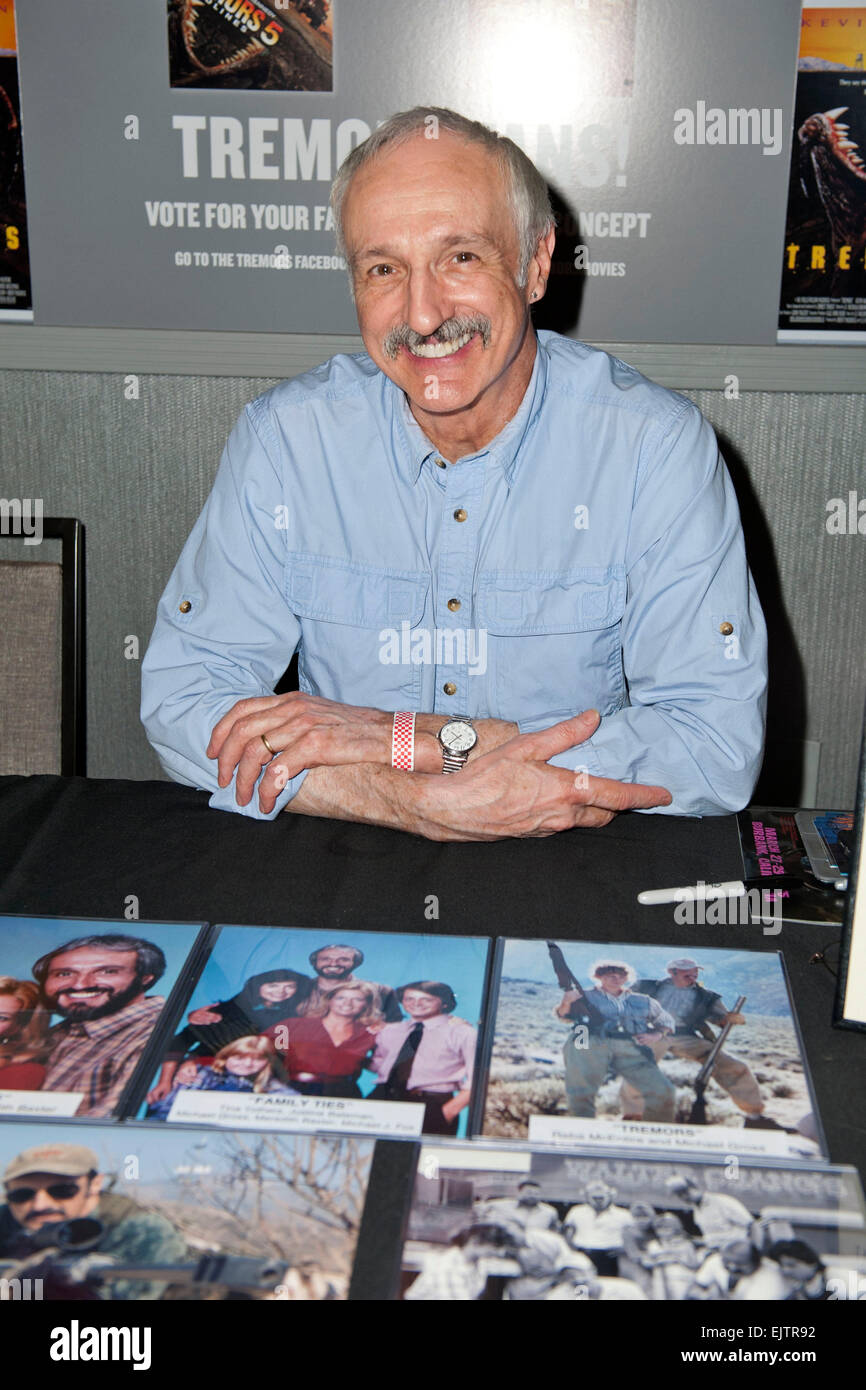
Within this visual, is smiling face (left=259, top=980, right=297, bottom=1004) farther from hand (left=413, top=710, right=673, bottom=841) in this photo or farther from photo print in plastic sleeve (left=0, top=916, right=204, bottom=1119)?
hand (left=413, top=710, right=673, bottom=841)

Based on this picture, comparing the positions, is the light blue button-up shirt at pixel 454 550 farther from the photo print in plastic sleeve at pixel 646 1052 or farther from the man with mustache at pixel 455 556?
the photo print in plastic sleeve at pixel 646 1052

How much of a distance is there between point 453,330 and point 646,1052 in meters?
1.00

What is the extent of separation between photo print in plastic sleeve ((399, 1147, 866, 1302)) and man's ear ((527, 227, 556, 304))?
1.20 meters

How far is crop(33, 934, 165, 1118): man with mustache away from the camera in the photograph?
0.91m

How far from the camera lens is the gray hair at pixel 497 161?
5.11ft

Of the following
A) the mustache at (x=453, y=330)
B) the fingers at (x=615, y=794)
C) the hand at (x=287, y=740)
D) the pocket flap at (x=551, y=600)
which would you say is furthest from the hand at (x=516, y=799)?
the mustache at (x=453, y=330)

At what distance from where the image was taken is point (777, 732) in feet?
8.32

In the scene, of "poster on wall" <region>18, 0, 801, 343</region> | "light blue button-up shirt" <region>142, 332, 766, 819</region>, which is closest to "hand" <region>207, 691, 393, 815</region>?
A: "light blue button-up shirt" <region>142, 332, 766, 819</region>

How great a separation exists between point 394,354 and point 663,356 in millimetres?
884

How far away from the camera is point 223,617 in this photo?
1.60 m

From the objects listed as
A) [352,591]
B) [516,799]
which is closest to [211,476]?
[352,591]

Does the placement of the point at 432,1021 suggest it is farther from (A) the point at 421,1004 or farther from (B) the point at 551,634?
(B) the point at 551,634

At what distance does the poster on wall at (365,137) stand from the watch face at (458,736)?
1.14 meters
